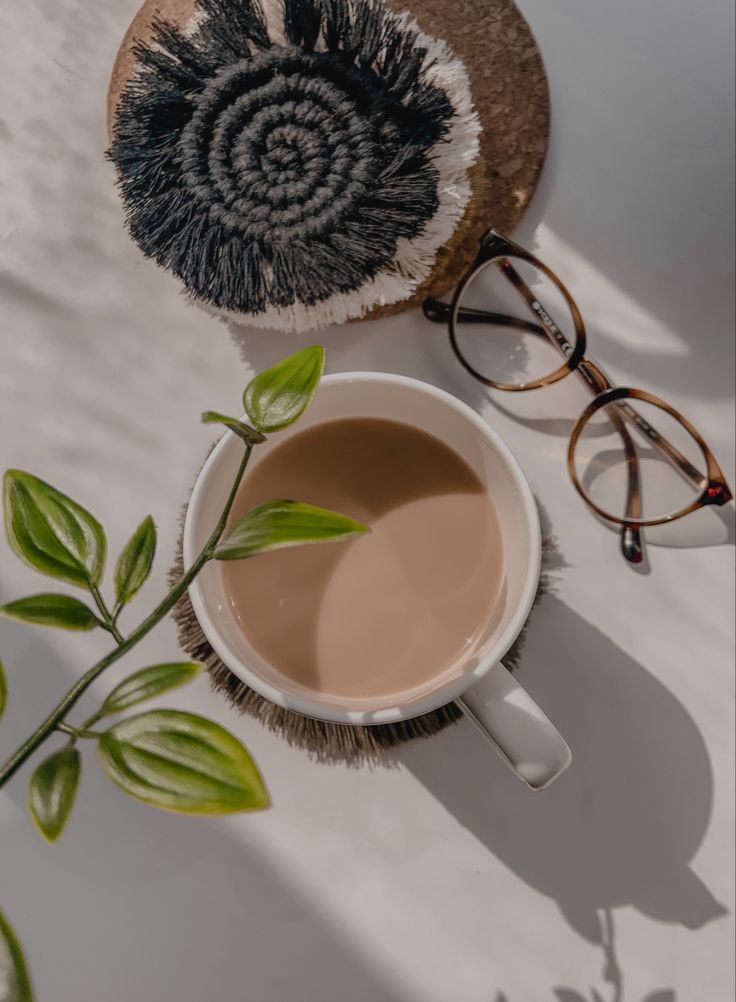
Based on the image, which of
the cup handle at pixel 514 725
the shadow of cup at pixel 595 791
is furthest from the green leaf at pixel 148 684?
the shadow of cup at pixel 595 791

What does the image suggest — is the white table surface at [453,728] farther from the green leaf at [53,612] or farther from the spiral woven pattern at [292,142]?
the green leaf at [53,612]

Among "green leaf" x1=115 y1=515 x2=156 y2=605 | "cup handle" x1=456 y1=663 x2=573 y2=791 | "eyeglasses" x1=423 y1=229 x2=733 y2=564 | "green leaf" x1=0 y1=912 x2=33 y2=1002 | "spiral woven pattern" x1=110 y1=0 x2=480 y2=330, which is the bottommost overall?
"green leaf" x1=0 y1=912 x2=33 y2=1002

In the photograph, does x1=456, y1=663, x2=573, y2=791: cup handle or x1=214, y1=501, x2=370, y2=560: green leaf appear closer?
x1=214, y1=501, x2=370, y2=560: green leaf

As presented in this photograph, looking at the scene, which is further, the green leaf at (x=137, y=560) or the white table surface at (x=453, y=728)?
the white table surface at (x=453, y=728)

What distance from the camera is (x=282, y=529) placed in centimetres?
28

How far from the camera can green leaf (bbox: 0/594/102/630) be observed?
28 centimetres

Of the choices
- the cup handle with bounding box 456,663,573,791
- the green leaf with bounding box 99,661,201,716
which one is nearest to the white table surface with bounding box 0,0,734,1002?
the cup handle with bounding box 456,663,573,791

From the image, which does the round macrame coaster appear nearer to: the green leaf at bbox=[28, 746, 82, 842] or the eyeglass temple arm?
the eyeglass temple arm

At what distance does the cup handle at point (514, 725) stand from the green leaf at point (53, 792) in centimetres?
19

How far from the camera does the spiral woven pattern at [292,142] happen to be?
1.43 ft

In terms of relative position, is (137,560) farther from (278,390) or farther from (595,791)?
(595,791)

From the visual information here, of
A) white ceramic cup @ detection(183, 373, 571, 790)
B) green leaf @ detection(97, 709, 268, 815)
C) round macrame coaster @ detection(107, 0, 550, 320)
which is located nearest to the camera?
green leaf @ detection(97, 709, 268, 815)

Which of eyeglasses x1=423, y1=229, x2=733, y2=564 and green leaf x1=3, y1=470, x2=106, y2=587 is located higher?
eyeglasses x1=423, y1=229, x2=733, y2=564

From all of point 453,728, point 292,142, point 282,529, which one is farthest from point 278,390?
point 453,728
